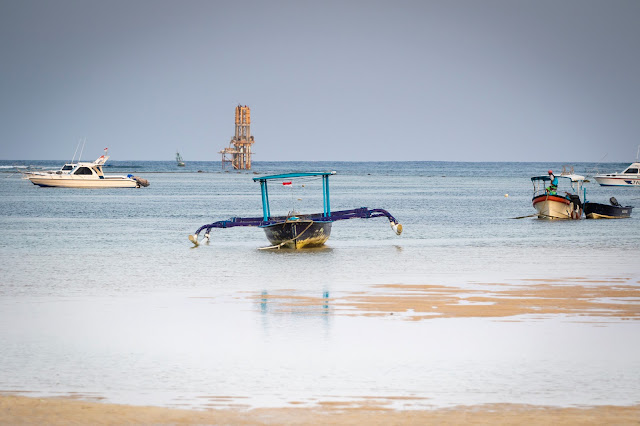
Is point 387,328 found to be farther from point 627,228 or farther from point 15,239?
point 627,228

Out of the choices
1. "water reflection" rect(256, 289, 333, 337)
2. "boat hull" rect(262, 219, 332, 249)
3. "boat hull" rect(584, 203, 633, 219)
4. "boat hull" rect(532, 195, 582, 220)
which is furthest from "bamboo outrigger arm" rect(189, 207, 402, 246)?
"boat hull" rect(584, 203, 633, 219)

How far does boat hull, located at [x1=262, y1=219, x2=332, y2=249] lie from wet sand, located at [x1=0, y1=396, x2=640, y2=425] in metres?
20.1

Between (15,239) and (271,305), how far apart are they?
19389mm

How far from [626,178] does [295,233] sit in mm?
73676

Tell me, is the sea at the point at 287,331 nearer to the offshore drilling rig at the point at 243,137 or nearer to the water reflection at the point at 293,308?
the water reflection at the point at 293,308

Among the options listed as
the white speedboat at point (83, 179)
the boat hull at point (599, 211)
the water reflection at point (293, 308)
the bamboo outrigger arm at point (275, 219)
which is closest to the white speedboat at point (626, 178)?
the boat hull at point (599, 211)

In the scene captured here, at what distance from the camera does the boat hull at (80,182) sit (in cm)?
8656

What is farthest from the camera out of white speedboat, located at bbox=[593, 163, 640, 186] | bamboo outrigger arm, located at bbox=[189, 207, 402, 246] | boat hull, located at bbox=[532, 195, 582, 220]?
white speedboat, located at bbox=[593, 163, 640, 186]

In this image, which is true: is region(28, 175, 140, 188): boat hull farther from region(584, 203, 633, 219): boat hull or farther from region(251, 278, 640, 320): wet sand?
region(251, 278, 640, 320): wet sand

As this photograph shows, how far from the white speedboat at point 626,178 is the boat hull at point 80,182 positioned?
50293 millimetres

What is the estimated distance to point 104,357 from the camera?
13.5 meters

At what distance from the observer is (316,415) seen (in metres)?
10.3

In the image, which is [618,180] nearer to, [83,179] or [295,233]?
[83,179]

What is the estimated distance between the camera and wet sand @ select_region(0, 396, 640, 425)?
10.0 m
